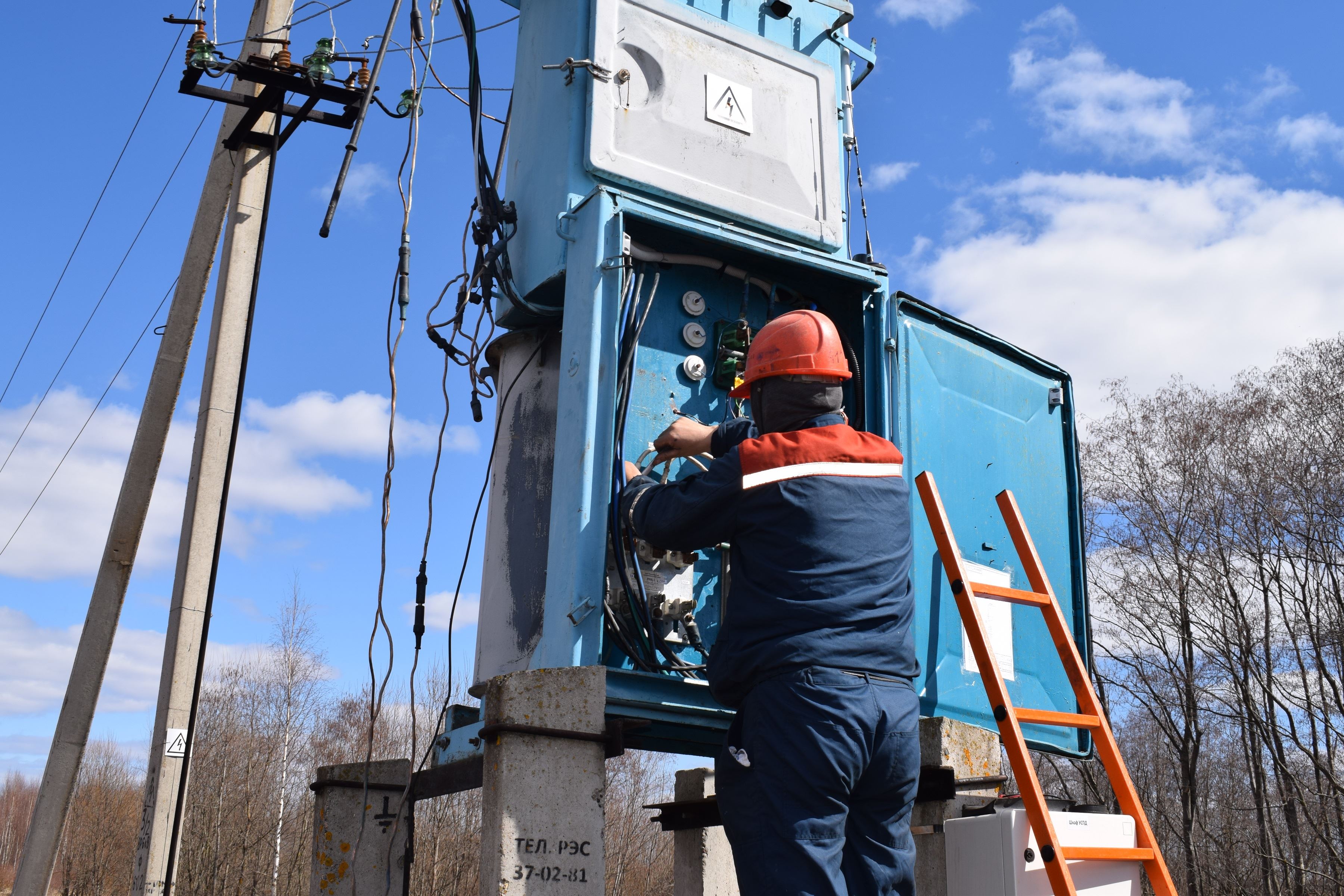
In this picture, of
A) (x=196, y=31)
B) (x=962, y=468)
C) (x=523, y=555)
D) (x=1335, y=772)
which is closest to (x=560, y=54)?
(x=523, y=555)

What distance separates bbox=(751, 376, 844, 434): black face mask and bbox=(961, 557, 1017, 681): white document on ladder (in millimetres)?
1991

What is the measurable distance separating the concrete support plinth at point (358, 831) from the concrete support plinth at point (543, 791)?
1.35m

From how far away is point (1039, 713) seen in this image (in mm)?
4020

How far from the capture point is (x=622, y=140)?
4.99 m

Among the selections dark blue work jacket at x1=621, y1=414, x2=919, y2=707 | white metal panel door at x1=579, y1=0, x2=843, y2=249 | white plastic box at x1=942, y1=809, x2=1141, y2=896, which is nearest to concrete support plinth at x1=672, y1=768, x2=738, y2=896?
white plastic box at x1=942, y1=809, x2=1141, y2=896

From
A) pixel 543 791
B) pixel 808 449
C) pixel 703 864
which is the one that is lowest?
pixel 703 864

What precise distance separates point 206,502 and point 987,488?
6546 mm

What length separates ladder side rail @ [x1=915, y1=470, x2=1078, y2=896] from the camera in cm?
361

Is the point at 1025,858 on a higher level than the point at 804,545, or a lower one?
lower

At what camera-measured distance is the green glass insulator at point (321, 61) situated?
30.8 ft

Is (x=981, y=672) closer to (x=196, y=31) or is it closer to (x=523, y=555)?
(x=523, y=555)

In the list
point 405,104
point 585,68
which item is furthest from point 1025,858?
point 405,104

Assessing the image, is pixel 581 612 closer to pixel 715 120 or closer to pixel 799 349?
pixel 799 349

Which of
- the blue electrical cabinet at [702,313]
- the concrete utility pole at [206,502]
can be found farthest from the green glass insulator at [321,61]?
the blue electrical cabinet at [702,313]
